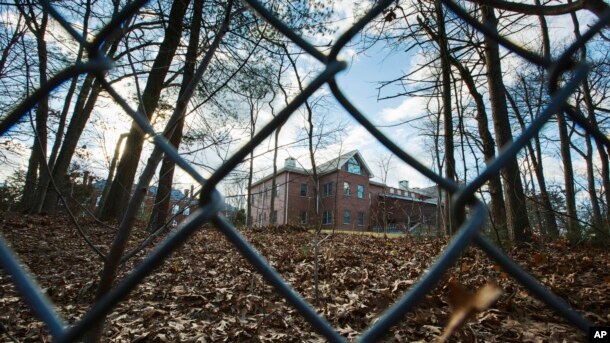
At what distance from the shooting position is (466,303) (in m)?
0.31

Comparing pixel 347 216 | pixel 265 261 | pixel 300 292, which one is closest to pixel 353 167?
pixel 347 216

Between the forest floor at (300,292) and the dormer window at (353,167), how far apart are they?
26752mm

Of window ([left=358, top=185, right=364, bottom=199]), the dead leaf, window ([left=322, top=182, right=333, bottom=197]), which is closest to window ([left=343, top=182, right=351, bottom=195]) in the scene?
window ([left=322, top=182, right=333, bottom=197])

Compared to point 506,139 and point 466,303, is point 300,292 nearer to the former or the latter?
point 466,303

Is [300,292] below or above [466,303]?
below

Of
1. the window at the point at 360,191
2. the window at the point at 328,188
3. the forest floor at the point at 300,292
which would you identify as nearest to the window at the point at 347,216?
the window at the point at 360,191

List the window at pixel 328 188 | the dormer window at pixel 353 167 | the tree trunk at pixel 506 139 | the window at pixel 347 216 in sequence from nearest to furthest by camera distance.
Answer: the tree trunk at pixel 506 139 < the window at pixel 347 216 < the window at pixel 328 188 < the dormer window at pixel 353 167

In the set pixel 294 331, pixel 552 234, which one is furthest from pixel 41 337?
pixel 552 234

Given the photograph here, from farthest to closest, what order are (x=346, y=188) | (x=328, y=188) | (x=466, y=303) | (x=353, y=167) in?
(x=353, y=167)
(x=328, y=188)
(x=346, y=188)
(x=466, y=303)

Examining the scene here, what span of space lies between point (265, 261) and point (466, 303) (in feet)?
0.87

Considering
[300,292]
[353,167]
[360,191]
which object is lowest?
[300,292]

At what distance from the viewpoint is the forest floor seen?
7.75 feet

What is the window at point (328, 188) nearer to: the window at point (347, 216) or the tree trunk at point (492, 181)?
the window at point (347, 216)

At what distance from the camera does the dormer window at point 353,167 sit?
31.9m
